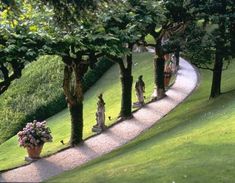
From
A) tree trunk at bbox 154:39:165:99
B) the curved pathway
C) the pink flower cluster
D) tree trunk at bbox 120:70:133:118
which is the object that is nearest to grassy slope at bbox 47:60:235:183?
the curved pathway

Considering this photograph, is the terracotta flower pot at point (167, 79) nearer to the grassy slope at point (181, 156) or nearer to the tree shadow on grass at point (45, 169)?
the grassy slope at point (181, 156)

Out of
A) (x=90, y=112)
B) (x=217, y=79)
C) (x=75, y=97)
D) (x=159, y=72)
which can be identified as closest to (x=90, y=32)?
(x=75, y=97)

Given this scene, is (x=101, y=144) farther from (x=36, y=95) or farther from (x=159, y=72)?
(x=36, y=95)

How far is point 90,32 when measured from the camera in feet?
80.6

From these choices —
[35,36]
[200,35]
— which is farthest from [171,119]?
[35,36]

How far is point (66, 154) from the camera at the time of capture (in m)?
29.3

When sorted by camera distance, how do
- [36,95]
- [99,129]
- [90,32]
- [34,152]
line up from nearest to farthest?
[90,32] → [34,152] → [99,129] → [36,95]

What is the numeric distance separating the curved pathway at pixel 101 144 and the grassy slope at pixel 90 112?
1.96 m

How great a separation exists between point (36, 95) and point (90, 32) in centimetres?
2861

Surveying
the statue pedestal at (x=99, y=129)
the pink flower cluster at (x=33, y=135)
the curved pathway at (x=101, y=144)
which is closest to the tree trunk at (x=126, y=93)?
the curved pathway at (x=101, y=144)

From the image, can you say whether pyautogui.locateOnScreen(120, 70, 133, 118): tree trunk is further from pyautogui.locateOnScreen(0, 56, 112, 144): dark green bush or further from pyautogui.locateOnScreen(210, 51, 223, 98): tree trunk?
pyautogui.locateOnScreen(0, 56, 112, 144): dark green bush

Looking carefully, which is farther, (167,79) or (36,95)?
(36,95)

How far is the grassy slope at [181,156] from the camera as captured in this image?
17250mm

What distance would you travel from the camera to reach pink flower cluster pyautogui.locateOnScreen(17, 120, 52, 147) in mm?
28781
